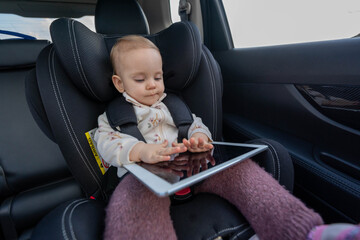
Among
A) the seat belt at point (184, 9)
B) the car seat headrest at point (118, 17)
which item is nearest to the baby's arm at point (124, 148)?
the car seat headrest at point (118, 17)

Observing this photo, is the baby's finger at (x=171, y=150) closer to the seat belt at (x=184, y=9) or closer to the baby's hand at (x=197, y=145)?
the baby's hand at (x=197, y=145)

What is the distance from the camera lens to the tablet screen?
0.57 m

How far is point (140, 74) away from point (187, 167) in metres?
0.49

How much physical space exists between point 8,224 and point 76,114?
0.76m

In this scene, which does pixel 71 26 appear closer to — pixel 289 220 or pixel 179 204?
pixel 179 204

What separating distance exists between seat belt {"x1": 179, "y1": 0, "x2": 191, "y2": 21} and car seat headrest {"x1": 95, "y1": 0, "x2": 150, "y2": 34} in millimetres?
516

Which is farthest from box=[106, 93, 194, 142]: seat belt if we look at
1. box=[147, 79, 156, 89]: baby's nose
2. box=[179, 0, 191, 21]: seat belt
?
box=[179, 0, 191, 21]: seat belt

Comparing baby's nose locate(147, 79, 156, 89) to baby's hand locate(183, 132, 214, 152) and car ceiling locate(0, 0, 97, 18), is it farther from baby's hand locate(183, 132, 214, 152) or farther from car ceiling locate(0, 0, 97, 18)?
car ceiling locate(0, 0, 97, 18)

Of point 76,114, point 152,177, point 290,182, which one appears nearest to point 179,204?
point 152,177

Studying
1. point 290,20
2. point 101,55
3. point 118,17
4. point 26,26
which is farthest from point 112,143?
point 26,26

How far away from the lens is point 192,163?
26.3 inches

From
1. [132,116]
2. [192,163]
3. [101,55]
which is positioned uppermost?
[101,55]

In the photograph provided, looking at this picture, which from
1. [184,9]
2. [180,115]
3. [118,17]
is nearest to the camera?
[180,115]

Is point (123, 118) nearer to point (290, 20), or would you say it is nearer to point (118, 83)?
point (118, 83)
